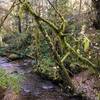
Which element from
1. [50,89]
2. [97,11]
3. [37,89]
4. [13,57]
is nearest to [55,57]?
[50,89]

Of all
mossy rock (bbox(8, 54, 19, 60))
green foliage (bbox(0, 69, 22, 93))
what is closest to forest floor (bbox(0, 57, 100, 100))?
green foliage (bbox(0, 69, 22, 93))

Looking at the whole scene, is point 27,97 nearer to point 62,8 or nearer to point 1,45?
point 62,8

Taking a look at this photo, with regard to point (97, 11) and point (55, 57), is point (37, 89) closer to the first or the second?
point (55, 57)

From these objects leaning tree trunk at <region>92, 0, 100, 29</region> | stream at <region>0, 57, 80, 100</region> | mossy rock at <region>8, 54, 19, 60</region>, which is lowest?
stream at <region>0, 57, 80, 100</region>

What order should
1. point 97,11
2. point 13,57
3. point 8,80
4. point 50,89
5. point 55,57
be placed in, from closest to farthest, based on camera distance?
point 8,80, point 55,57, point 50,89, point 97,11, point 13,57

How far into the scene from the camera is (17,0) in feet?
20.8

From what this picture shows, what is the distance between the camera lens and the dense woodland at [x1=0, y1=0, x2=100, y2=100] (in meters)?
6.19

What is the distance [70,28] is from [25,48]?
3.06 meters

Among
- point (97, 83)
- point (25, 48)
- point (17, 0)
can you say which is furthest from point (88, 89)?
point (25, 48)

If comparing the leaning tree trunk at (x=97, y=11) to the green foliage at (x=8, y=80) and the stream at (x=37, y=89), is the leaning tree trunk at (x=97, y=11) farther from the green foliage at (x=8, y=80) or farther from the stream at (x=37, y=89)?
the green foliage at (x=8, y=80)

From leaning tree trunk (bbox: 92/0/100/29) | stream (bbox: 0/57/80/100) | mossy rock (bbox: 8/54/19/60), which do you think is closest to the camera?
stream (bbox: 0/57/80/100)

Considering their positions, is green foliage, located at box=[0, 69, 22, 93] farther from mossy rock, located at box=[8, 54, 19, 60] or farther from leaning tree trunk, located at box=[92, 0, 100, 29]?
mossy rock, located at box=[8, 54, 19, 60]

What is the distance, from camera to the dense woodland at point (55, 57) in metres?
6.19

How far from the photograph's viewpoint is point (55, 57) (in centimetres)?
809
